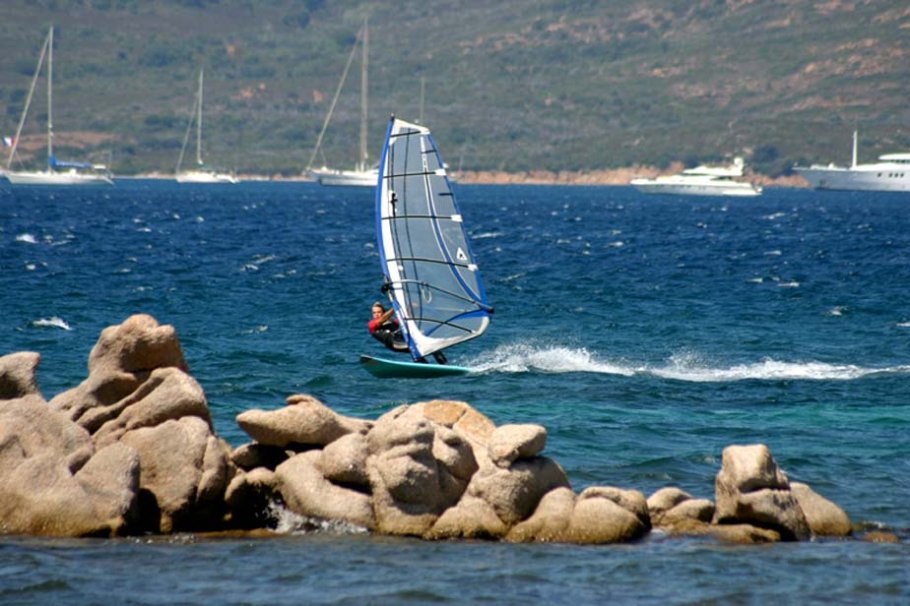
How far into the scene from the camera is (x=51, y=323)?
3484 centimetres

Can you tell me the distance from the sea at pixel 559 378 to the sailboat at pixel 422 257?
36.8 inches

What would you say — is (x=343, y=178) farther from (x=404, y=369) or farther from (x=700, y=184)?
(x=404, y=369)

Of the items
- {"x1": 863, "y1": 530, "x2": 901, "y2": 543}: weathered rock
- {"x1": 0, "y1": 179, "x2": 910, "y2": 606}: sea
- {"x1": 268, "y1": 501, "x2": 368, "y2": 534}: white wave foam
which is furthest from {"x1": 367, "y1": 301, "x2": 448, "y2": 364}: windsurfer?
{"x1": 863, "y1": 530, "x2": 901, "y2": 543}: weathered rock

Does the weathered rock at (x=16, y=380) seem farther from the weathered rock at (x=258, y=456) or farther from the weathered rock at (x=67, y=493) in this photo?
the weathered rock at (x=258, y=456)

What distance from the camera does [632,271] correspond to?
54.5 m

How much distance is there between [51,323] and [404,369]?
1043cm

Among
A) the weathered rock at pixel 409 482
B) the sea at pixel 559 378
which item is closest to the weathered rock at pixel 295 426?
the weathered rock at pixel 409 482

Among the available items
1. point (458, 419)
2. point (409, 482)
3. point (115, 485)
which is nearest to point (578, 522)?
Answer: point (409, 482)

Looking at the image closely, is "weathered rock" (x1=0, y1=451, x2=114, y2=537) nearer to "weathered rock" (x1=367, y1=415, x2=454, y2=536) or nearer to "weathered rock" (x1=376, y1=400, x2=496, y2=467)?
"weathered rock" (x1=367, y1=415, x2=454, y2=536)

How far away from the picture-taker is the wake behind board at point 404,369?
28.6m

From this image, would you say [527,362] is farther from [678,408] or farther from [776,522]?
[776,522]

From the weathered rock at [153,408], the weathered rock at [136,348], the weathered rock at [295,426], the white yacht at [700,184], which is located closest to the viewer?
the weathered rock at [295,426]

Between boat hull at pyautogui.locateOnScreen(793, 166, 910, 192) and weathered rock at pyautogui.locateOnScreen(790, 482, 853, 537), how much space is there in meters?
172

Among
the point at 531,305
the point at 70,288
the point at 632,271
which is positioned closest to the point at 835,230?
the point at 632,271
